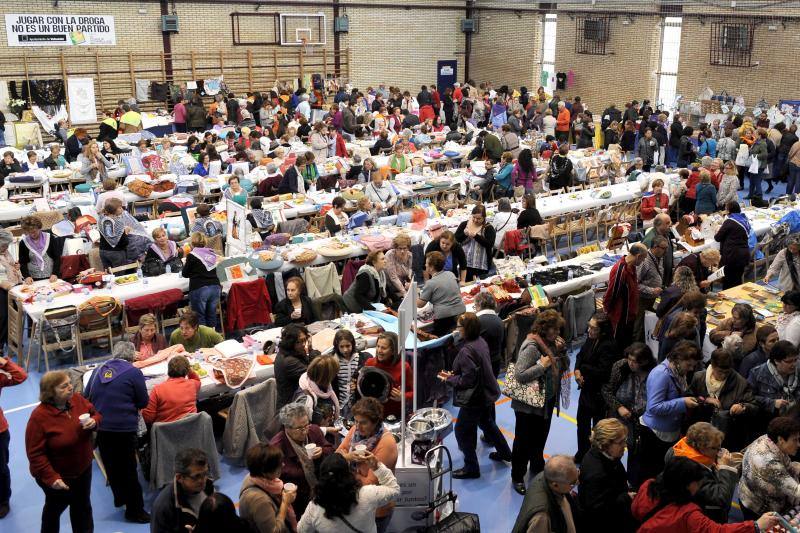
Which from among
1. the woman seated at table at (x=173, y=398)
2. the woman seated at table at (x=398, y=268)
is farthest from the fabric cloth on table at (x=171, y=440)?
the woman seated at table at (x=398, y=268)

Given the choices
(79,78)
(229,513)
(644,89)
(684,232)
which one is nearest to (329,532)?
(229,513)

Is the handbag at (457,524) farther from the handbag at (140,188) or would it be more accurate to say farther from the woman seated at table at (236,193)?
the handbag at (140,188)

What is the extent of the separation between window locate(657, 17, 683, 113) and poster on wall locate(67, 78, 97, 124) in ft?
50.1

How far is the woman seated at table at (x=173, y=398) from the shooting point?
20.7 feet

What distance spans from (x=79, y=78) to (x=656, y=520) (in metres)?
20.3

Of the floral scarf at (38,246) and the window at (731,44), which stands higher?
the window at (731,44)

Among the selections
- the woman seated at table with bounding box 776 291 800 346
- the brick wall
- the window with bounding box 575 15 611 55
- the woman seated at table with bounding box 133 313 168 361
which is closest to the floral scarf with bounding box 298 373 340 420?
the woman seated at table with bounding box 133 313 168 361

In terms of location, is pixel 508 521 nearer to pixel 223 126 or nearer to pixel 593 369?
pixel 593 369

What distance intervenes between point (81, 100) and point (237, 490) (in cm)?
1725

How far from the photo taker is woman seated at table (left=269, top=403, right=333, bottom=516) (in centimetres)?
511

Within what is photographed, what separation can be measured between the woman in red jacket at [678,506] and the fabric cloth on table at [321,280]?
569cm

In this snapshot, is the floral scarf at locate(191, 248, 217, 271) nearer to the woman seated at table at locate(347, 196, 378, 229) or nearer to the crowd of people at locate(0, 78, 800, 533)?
the crowd of people at locate(0, 78, 800, 533)

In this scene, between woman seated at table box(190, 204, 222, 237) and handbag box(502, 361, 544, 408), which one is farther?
woman seated at table box(190, 204, 222, 237)

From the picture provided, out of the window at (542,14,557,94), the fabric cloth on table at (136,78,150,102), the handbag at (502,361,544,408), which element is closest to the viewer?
the handbag at (502,361,544,408)
